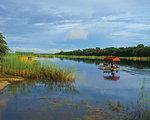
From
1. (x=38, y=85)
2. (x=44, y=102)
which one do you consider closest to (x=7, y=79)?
(x=38, y=85)

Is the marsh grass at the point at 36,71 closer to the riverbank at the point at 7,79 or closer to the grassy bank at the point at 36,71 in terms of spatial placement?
the grassy bank at the point at 36,71

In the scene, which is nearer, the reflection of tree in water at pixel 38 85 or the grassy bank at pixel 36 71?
the reflection of tree in water at pixel 38 85

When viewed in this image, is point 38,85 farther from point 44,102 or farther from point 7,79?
point 44,102

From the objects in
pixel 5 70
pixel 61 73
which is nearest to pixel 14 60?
pixel 5 70

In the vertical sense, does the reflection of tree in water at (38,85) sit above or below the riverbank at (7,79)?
below

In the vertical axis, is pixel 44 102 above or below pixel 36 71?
below

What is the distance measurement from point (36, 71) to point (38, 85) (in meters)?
3.60

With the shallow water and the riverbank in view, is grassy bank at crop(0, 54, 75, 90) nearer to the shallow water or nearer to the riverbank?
the riverbank

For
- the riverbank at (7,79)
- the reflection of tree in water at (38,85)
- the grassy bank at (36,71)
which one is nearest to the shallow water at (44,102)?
the reflection of tree in water at (38,85)

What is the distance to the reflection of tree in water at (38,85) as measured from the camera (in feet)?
84.3

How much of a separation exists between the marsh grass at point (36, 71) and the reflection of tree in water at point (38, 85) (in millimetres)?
876

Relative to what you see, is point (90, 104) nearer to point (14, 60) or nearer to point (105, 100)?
point (105, 100)

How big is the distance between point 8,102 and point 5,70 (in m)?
13.7

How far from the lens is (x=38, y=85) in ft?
96.0
